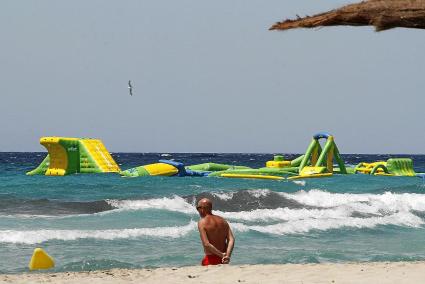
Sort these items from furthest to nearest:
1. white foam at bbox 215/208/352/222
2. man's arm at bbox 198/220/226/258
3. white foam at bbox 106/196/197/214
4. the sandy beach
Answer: white foam at bbox 106/196/197/214
white foam at bbox 215/208/352/222
man's arm at bbox 198/220/226/258
the sandy beach

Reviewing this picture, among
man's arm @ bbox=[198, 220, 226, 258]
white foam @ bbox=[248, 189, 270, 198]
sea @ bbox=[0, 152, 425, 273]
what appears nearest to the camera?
man's arm @ bbox=[198, 220, 226, 258]

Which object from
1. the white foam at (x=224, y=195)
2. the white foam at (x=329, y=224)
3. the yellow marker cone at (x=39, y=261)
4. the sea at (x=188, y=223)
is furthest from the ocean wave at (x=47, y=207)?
the yellow marker cone at (x=39, y=261)

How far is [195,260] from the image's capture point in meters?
12.1

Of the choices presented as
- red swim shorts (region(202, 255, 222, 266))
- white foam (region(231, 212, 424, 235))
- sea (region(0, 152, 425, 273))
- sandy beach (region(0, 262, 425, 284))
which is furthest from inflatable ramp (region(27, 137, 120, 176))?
red swim shorts (region(202, 255, 222, 266))

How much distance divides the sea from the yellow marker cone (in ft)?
0.48

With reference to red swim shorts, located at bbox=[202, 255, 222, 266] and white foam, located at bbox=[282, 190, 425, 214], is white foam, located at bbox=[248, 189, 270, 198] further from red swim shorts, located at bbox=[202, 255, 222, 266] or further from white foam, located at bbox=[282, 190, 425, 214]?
red swim shorts, located at bbox=[202, 255, 222, 266]

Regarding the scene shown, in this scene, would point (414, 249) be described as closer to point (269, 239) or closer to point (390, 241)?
point (390, 241)

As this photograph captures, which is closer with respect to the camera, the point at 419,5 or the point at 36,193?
the point at 419,5

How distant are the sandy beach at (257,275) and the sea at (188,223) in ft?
6.67

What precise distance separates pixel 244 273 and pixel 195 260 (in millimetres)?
3729

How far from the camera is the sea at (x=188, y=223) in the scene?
41.5 ft

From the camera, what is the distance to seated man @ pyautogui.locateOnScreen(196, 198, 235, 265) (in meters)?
8.50

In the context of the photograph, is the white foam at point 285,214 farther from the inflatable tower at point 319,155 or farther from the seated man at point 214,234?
the inflatable tower at point 319,155

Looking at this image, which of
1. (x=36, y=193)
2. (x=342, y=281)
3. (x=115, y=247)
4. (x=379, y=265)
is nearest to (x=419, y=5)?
(x=342, y=281)
